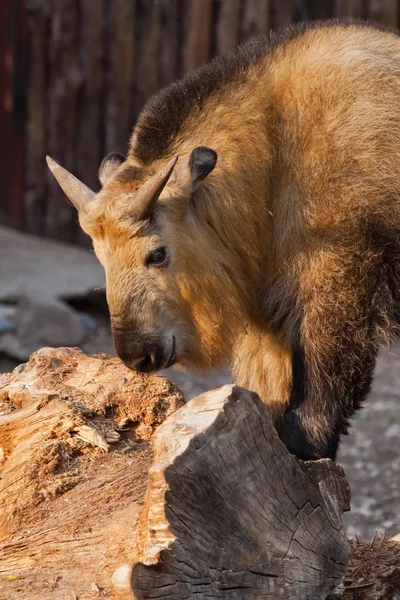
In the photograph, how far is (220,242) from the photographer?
13.8ft

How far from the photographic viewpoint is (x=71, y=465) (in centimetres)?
351

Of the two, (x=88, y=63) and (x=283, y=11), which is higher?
(x=283, y=11)

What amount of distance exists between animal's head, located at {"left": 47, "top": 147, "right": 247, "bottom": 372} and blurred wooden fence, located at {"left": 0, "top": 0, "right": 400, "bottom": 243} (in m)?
5.95

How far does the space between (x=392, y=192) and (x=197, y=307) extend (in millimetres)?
911

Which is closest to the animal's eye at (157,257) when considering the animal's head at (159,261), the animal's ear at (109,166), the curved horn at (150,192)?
the animal's head at (159,261)

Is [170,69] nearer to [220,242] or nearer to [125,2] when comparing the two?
[125,2]

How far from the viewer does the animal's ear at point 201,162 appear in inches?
152

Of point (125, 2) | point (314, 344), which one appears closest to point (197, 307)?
point (314, 344)

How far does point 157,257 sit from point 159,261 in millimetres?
21

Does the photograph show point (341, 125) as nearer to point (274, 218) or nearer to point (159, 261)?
point (274, 218)

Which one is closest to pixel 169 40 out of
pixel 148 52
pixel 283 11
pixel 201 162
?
pixel 148 52

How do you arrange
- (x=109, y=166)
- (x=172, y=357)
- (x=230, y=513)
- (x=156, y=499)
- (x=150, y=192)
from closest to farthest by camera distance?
(x=156, y=499)
(x=230, y=513)
(x=150, y=192)
(x=172, y=357)
(x=109, y=166)

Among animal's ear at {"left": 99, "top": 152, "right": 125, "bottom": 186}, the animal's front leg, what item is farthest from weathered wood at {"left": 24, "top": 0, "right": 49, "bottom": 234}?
the animal's front leg

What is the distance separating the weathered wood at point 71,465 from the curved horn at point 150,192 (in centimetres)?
61
